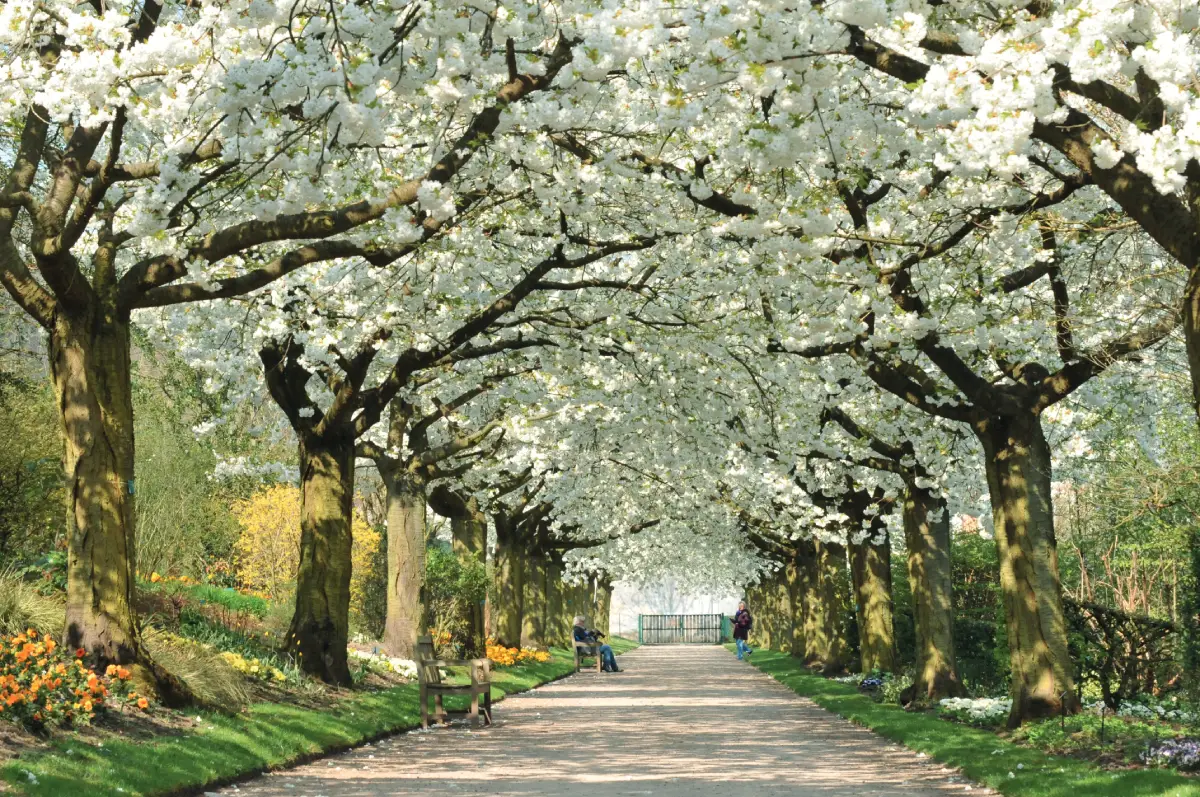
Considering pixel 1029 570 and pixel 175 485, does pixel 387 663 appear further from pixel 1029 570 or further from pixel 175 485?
pixel 1029 570

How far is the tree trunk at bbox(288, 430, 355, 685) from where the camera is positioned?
1825 cm

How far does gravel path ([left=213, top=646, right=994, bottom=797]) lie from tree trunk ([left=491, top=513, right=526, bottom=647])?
12487 millimetres

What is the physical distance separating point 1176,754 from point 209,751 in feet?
27.7

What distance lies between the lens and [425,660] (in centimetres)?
1862

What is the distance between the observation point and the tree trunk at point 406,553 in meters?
23.9

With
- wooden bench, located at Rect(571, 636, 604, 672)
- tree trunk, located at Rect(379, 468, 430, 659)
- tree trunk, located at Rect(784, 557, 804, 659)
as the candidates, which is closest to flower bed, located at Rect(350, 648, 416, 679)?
tree trunk, located at Rect(379, 468, 430, 659)

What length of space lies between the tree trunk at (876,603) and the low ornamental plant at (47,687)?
1782cm

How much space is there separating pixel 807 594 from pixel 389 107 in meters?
29.8

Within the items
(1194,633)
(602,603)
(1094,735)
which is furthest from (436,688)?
(602,603)

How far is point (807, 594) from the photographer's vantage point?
38.8 meters

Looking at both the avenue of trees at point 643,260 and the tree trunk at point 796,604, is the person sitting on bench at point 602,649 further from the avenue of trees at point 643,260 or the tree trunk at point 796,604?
the avenue of trees at point 643,260

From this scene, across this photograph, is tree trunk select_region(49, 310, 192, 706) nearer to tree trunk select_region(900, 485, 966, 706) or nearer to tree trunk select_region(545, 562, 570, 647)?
tree trunk select_region(900, 485, 966, 706)

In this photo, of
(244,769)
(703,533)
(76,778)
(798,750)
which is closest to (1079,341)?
(798,750)

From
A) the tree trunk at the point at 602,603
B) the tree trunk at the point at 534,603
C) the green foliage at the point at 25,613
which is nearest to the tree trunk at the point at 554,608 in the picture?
the tree trunk at the point at 534,603
